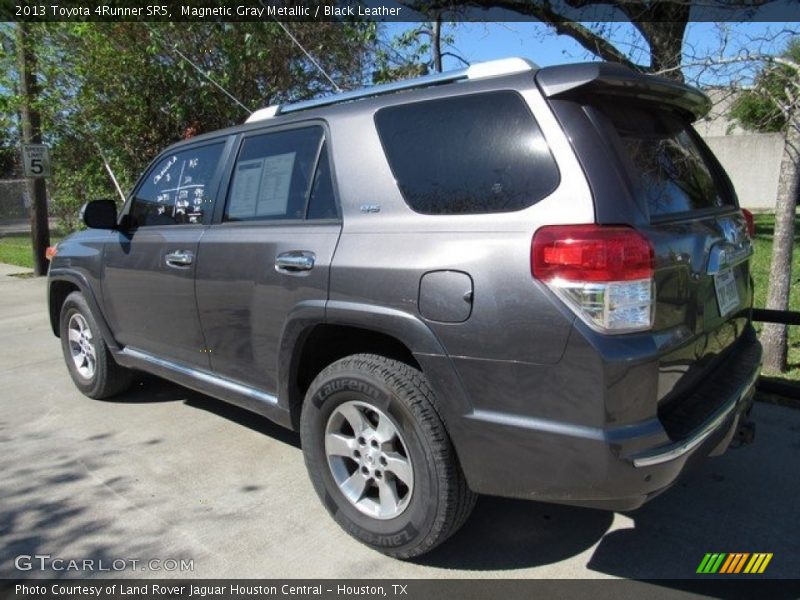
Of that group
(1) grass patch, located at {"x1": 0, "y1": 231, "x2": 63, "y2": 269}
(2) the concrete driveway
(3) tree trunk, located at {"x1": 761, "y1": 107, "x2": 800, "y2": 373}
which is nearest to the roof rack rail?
(2) the concrete driveway

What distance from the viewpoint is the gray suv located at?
2162mm

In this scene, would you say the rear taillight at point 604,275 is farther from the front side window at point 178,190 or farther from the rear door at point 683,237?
the front side window at point 178,190

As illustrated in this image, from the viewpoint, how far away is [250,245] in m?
3.26

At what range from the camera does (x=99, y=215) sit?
14.0 feet

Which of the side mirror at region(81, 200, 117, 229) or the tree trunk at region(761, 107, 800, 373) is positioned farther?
the tree trunk at region(761, 107, 800, 373)

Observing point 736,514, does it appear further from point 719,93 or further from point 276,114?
point 276,114

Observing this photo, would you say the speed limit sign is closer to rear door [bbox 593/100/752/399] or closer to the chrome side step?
the chrome side step

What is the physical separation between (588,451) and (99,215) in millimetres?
3518

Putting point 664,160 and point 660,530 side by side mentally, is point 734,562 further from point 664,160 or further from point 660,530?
point 664,160

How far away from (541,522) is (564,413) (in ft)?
3.87

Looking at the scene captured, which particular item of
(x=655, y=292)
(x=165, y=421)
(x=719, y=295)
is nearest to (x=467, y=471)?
(x=655, y=292)

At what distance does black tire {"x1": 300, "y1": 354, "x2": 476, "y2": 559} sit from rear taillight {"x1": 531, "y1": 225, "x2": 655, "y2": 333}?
2.38 ft
